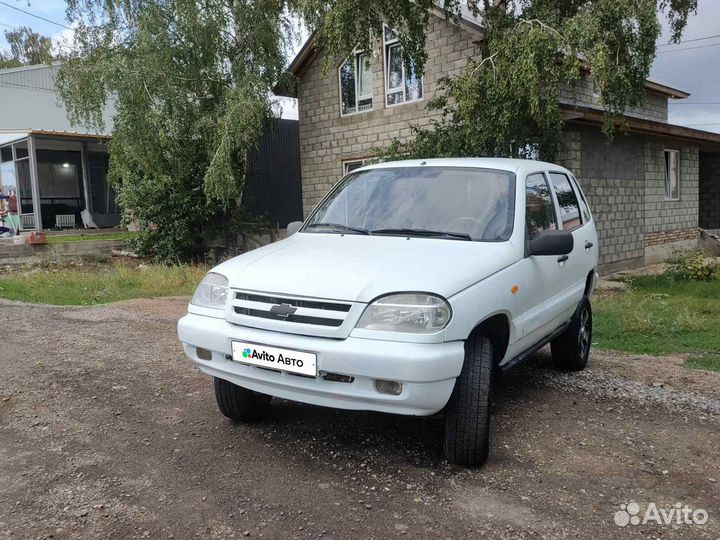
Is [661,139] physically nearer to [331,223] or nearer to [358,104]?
[358,104]

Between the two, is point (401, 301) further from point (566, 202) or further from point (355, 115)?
point (355, 115)

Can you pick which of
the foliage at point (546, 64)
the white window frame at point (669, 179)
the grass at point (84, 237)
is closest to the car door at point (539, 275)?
the foliage at point (546, 64)

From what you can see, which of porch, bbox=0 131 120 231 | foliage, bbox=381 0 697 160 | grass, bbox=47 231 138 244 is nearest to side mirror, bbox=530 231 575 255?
foliage, bbox=381 0 697 160

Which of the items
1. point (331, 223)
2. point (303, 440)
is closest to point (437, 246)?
point (331, 223)

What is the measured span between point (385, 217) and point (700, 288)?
336 inches

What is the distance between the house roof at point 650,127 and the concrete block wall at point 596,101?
1.82ft

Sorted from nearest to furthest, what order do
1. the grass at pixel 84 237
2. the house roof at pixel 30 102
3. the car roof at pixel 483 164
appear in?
the car roof at pixel 483 164 < the grass at pixel 84 237 < the house roof at pixel 30 102

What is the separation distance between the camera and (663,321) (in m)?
7.52

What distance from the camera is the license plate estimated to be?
10.1 ft

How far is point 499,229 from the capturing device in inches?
151

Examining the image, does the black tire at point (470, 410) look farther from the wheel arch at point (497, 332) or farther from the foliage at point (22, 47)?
the foliage at point (22, 47)

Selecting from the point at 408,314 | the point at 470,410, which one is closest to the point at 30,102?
the point at 408,314

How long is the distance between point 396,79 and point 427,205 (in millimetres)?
11281

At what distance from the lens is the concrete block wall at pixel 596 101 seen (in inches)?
503
